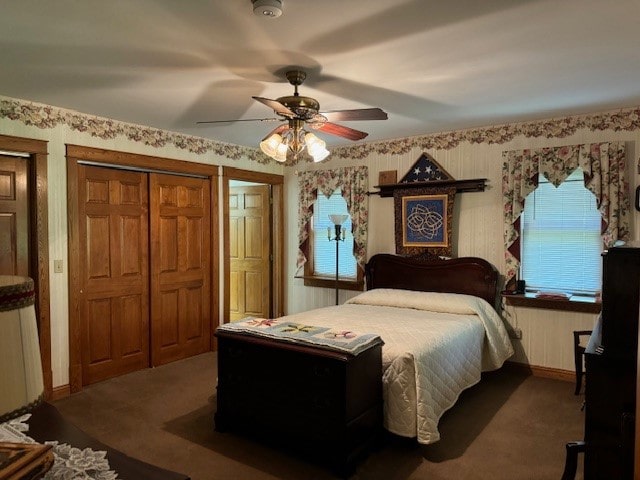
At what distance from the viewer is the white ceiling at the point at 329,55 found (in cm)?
202

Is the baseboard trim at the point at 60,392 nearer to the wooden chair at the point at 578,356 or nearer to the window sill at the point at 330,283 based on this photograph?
the window sill at the point at 330,283

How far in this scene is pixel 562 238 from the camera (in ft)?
13.2

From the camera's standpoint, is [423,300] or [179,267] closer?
[423,300]

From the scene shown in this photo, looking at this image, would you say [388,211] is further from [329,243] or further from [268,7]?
[268,7]

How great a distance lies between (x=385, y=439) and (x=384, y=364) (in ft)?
1.64

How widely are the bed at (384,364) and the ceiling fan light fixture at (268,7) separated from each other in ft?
5.71

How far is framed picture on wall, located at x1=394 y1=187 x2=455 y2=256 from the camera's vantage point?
4.50 m

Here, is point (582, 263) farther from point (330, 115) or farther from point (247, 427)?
point (247, 427)

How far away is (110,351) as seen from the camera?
13.3ft

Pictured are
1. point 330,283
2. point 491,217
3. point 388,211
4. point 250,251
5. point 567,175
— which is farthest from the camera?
point 250,251

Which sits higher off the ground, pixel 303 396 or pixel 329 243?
pixel 329 243

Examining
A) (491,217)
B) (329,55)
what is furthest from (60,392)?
(491,217)

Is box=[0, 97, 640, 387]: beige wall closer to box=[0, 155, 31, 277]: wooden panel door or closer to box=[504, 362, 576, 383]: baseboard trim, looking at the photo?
box=[504, 362, 576, 383]: baseboard trim

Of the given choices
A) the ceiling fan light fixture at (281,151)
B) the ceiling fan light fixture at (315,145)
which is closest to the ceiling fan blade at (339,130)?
the ceiling fan light fixture at (315,145)
